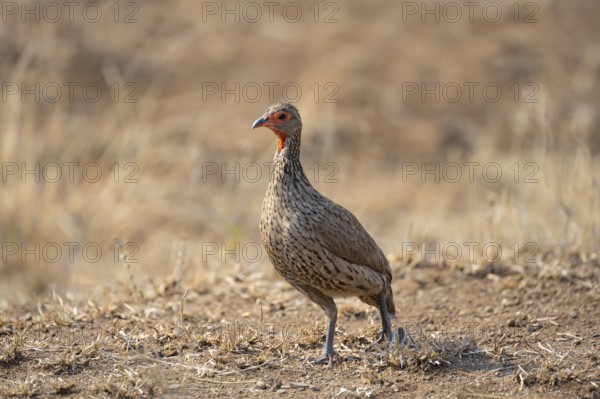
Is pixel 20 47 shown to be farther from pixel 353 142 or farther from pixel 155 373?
pixel 155 373

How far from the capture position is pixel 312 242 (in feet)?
15.2

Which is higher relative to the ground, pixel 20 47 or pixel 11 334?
pixel 20 47

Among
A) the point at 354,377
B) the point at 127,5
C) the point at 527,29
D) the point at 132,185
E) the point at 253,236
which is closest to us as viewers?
the point at 354,377

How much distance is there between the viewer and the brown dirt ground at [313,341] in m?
4.36

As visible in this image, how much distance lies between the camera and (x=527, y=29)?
14172mm

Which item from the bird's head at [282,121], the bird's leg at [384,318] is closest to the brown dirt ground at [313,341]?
the bird's leg at [384,318]

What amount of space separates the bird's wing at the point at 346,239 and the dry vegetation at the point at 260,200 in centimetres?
51

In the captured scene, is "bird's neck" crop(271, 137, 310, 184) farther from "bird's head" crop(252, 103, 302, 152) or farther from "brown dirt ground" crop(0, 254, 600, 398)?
"brown dirt ground" crop(0, 254, 600, 398)

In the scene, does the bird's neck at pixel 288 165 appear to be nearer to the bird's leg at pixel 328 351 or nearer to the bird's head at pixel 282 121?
the bird's head at pixel 282 121

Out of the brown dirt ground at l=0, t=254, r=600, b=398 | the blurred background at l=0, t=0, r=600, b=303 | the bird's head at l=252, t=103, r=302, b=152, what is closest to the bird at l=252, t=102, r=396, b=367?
the bird's head at l=252, t=103, r=302, b=152

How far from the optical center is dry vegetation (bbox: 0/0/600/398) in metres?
4.59

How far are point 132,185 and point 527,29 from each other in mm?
8325

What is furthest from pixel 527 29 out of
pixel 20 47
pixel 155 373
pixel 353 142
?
pixel 155 373

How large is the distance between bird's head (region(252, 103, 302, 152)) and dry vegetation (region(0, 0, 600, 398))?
1.17m
